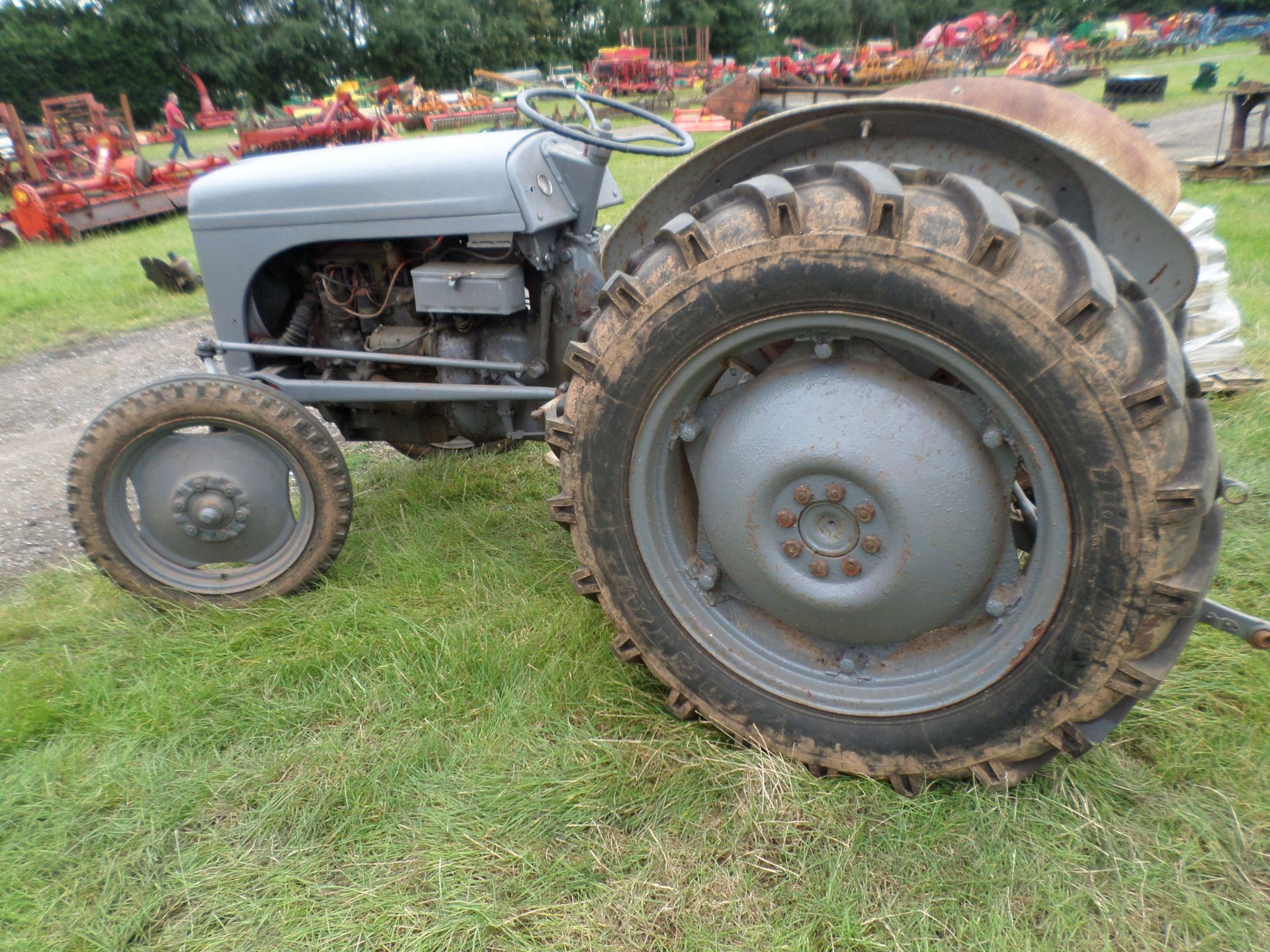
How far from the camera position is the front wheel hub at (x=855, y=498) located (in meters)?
1.66

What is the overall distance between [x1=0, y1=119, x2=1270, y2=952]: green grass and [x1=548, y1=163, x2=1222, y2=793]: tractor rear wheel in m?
0.17

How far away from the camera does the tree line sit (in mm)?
30344

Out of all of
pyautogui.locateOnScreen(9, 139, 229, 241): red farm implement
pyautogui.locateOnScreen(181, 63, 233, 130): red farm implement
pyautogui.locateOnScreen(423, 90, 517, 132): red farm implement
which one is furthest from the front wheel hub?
pyautogui.locateOnScreen(181, 63, 233, 130): red farm implement

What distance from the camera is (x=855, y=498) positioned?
172cm

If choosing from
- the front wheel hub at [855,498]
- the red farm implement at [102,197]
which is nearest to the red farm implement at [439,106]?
the red farm implement at [102,197]

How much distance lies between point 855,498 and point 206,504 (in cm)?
200

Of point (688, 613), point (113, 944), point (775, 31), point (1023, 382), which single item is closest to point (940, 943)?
point (688, 613)

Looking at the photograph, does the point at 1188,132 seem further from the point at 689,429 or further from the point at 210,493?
A: the point at 210,493

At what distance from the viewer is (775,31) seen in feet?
133

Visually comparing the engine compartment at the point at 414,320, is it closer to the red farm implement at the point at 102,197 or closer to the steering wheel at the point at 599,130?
the steering wheel at the point at 599,130

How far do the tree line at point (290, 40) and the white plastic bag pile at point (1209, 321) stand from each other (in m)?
35.3

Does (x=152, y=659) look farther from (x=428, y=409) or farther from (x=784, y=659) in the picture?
(x=784, y=659)

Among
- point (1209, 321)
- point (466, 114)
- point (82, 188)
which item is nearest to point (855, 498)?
point (1209, 321)

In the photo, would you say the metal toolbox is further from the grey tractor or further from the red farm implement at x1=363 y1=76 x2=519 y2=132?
the red farm implement at x1=363 y1=76 x2=519 y2=132
